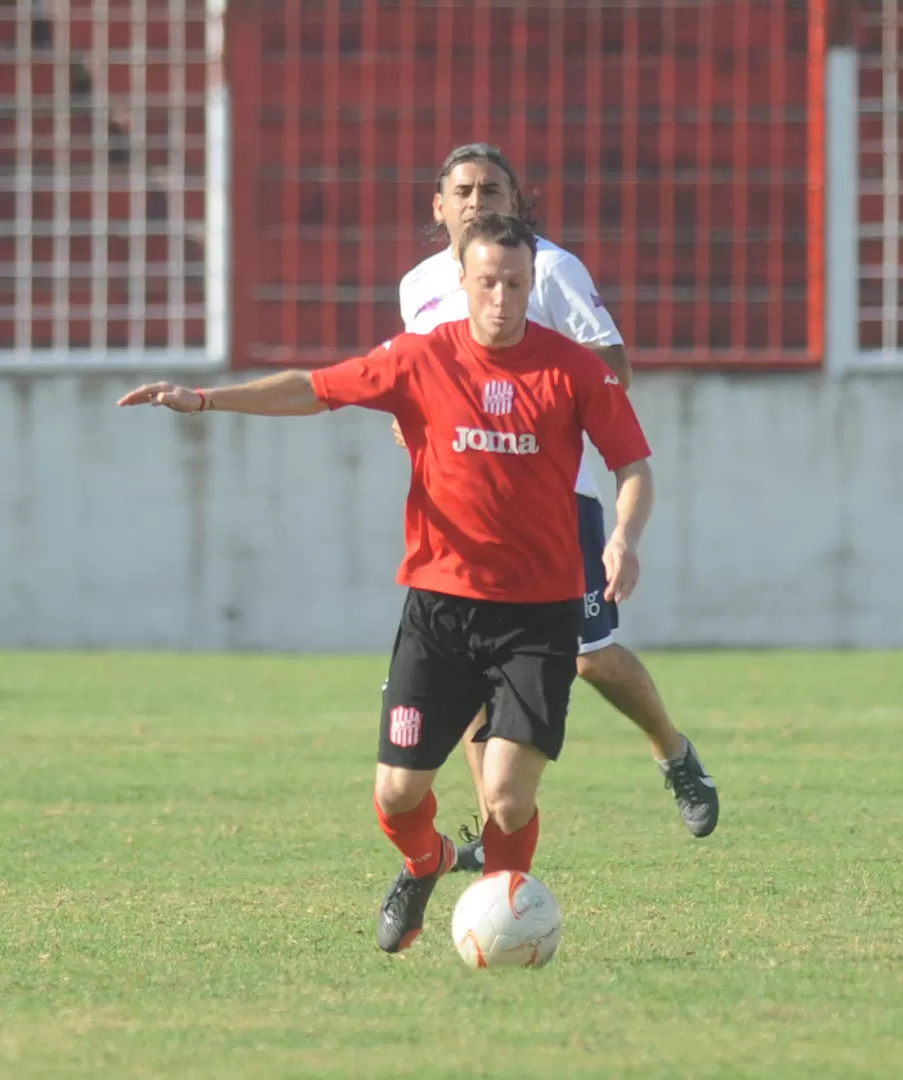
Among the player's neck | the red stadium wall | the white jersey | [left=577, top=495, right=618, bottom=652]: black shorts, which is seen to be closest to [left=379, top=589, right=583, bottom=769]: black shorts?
the player's neck

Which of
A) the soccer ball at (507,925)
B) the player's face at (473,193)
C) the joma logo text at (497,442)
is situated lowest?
the soccer ball at (507,925)

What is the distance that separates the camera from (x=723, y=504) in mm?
15164

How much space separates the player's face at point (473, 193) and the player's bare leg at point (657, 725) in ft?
4.71

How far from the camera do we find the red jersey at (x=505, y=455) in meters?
5.18

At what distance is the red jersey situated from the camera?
5.18 meters

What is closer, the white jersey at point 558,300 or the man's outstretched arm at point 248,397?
the man's outstretched arm at point 248,397

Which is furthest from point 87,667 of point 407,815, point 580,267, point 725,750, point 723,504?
point 407,815

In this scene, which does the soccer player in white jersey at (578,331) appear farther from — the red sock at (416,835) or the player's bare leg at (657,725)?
the red sock at (416,835)

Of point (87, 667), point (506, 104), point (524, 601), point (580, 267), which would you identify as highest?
point (506, 104)

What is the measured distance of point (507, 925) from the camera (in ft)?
15.8

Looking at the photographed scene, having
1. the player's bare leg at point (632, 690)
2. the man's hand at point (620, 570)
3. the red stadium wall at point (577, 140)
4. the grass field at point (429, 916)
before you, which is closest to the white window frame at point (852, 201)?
the red stadium wall at point (577, 140)

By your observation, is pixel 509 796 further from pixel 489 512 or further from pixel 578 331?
pixel 578 331

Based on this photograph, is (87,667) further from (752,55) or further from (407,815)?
(407,815)

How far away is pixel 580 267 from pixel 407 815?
1.96 meters
